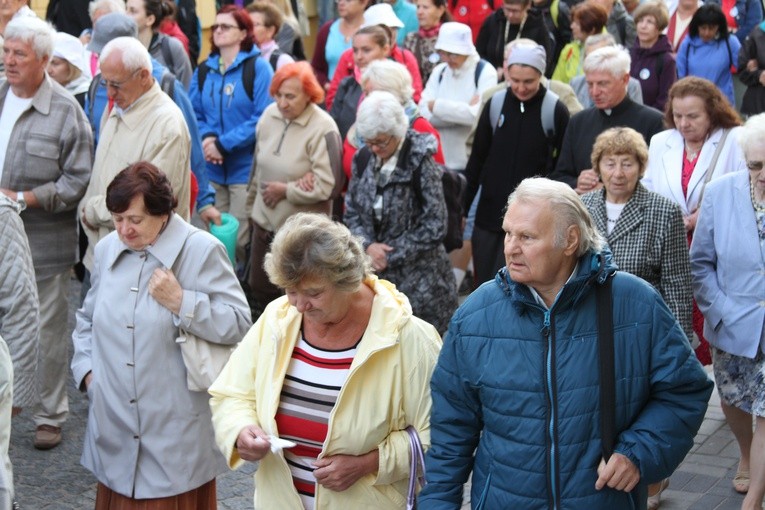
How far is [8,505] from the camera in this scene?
13.3ft

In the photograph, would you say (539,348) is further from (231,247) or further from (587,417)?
(231,247)

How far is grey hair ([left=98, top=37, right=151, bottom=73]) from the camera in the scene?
705 centimetres

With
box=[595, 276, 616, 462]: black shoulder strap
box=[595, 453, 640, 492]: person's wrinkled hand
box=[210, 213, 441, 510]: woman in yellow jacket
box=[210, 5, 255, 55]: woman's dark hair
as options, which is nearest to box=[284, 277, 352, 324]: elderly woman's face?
box=[210, 213, 441, 510]: woman in yellow jacket

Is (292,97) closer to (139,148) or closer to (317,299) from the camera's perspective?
(139,148)

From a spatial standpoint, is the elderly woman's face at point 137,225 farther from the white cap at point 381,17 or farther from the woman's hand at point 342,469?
the white cap at point 381,17

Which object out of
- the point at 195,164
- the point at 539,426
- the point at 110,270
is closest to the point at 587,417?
the point at 539,426

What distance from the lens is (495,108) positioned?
334 inches

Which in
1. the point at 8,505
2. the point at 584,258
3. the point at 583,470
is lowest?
the point at 8,505

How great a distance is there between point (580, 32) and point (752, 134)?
5.59 meters

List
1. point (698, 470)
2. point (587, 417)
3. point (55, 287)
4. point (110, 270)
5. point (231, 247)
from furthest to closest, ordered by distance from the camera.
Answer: point (231, 247) < point (55, 287) < point (698, 470) < point (110, 270) < point (587, 417)

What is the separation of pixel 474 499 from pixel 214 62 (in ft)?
22.2

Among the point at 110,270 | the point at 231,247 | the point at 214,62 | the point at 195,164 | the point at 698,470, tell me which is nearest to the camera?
the point at 110,270

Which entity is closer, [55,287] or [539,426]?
[539,426]

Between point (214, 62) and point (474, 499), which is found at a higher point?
point (214, 62)
